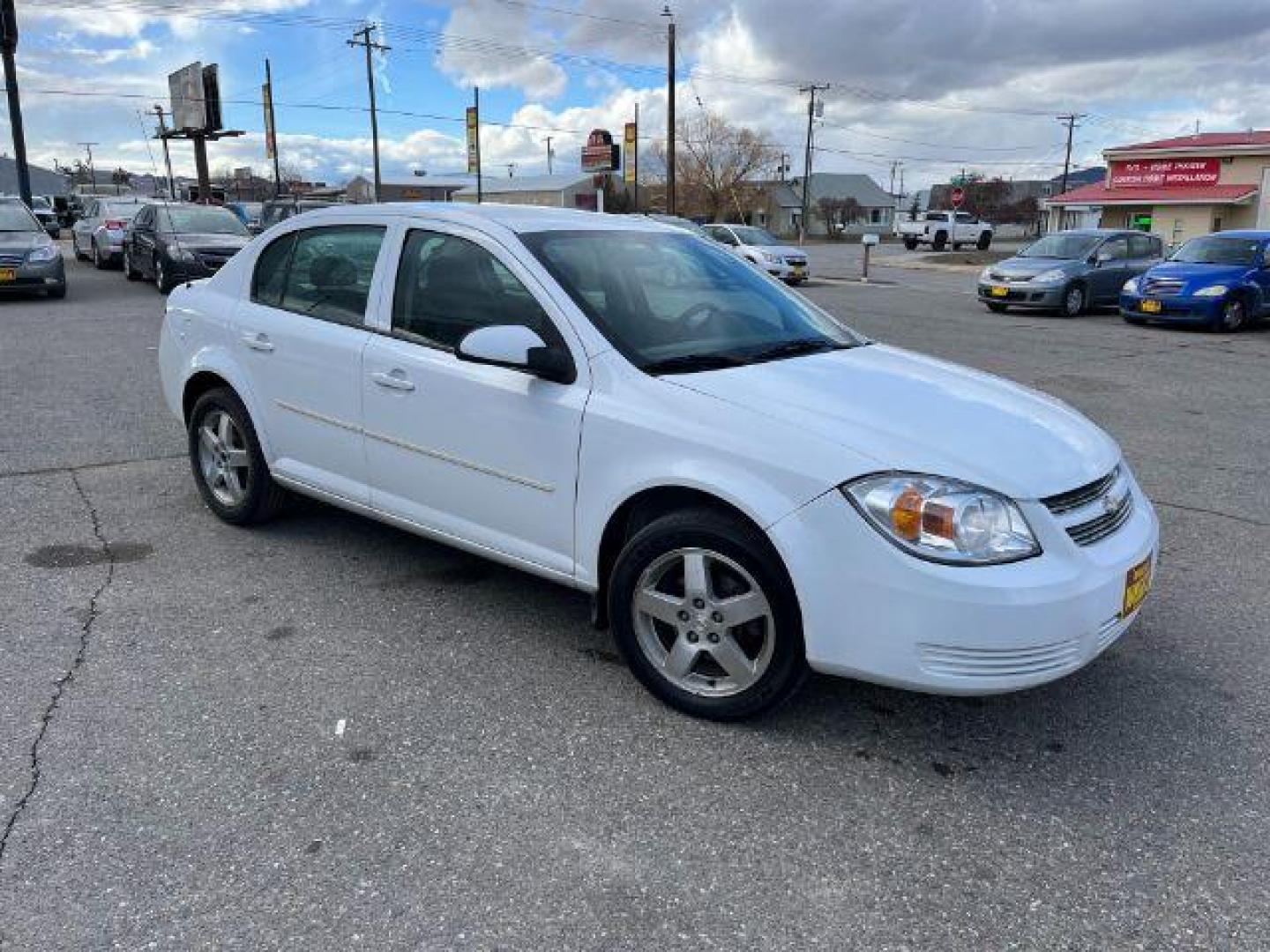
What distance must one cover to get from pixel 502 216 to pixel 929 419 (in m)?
1.93

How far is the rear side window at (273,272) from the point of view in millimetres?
4770

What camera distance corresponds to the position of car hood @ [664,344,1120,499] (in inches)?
115

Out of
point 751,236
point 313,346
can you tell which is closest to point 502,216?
point 313,346

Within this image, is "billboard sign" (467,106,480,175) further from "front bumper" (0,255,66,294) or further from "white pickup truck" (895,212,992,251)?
"front bumper" (0,255,66,294)

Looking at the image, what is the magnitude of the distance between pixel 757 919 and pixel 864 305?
58.0 ft

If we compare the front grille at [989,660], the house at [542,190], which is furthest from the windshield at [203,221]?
the house at [542,190]

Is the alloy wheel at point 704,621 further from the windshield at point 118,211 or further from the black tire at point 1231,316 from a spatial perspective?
the windshield at point 118,211

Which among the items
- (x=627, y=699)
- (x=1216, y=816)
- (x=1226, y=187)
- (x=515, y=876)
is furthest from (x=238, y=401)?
(x=1226, y=187)

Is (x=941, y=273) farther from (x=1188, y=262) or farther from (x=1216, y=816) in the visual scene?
(x=1216, y=816)

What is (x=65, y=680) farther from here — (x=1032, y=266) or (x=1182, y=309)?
(x=1032, y=266)

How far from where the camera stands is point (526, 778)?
2963mm

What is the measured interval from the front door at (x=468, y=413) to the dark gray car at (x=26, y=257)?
13.4m

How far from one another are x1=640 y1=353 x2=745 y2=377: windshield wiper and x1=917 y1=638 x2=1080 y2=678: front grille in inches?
47.3

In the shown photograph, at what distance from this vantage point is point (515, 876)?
8.32 feet
